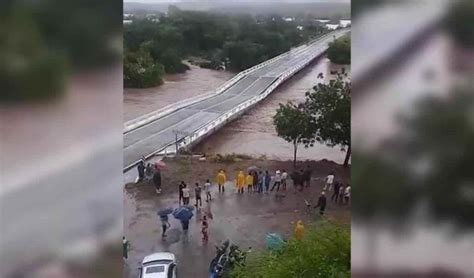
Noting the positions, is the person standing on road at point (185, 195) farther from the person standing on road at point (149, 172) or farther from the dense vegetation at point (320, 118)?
the dense vegetation at point (320, 118)

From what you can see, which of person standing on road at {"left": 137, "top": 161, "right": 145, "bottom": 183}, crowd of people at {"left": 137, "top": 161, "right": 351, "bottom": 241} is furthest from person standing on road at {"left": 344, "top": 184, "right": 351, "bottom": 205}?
person standing on road at {"left": 137, "top": 161, "right": 145, "bottom": 183}

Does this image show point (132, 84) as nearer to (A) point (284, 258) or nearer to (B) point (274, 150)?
(B) point (274, 150)

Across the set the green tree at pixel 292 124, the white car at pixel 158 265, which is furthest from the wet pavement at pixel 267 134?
the white car at pixel 158 265

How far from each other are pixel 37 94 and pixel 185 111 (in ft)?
1.54

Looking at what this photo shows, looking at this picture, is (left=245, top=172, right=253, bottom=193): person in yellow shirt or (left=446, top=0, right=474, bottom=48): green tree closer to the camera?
(left=446, top=0, right=474, bottom=48): green tree

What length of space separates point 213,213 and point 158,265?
9.6 inches

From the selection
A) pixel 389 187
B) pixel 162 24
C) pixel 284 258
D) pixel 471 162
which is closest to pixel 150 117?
pixel 162 24

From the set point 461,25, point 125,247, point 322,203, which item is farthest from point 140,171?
point 461,25

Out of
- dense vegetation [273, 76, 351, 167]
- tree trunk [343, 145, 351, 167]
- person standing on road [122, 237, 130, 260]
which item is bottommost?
person standing on road [122, 237, 130, 260]

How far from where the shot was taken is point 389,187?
6.59 ft

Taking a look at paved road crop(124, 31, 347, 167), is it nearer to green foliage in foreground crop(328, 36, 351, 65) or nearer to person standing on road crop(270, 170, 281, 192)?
green foliage in foreground crop(328, 36, 351, 65)

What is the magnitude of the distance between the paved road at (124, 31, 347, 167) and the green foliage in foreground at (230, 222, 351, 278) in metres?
0.48

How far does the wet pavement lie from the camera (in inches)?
86.0

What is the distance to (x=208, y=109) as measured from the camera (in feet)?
7.29
